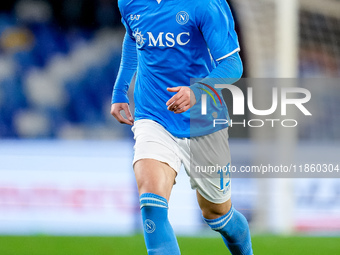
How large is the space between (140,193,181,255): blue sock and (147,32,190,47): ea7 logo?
2.47 feet

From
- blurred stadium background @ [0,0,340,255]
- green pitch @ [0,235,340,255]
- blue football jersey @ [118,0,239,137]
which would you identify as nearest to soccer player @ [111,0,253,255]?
blue football jersey @ [118,0,239,137]

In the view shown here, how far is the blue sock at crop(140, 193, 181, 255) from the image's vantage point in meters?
2.52

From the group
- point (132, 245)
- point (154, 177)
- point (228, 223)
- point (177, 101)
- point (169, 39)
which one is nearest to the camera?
point (177, 101)

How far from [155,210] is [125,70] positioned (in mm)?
983

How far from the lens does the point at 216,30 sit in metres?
2.74

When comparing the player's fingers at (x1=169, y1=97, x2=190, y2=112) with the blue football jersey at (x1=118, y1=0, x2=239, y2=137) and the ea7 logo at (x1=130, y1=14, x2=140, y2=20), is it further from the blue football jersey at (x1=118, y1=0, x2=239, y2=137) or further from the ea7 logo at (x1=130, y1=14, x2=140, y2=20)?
the ea7 logo at (x1=130, y1=14, x2=140, y2=20)

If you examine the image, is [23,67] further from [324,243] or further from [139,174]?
[139,174]

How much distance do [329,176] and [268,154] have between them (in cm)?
88

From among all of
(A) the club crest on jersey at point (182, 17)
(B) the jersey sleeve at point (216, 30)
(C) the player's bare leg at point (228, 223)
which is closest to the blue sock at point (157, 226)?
(C) the player's bare leg at point (228, 223)

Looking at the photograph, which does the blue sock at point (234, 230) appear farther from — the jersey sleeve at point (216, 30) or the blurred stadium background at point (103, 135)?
the blurred stadium background at point (103, 135)

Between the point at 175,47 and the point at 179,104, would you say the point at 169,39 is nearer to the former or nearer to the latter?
the point at 175,47

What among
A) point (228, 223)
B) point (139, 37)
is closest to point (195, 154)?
point (228, 223)

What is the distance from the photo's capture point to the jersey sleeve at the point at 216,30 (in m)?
2.74

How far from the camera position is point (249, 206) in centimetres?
820
